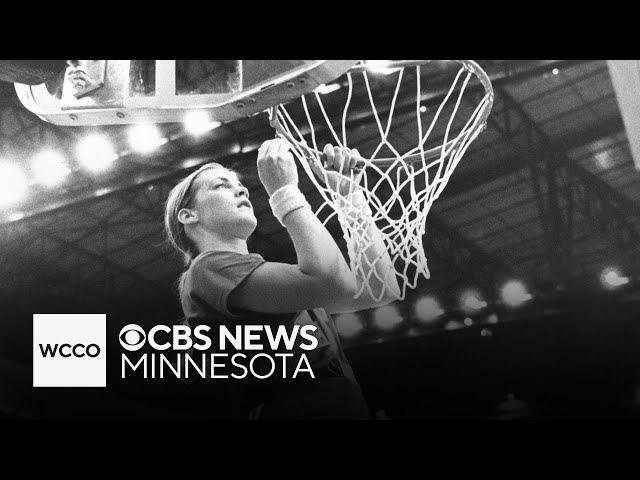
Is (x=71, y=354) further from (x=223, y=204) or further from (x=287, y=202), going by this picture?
(x=287, y=202)

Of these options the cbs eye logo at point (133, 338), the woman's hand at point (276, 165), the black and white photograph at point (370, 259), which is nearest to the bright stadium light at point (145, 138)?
the black and white photograph at point (370, 259)

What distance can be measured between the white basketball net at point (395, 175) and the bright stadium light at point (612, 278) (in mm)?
849

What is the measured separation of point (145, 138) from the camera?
4242mm

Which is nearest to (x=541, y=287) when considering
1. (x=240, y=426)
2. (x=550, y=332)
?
(x=550, y=332)

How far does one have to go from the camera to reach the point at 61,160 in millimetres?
4309

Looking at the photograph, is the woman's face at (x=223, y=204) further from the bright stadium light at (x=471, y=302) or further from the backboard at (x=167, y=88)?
the bright stadium light at (x=471, y=302)

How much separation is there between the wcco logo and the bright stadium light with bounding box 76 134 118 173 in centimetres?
78

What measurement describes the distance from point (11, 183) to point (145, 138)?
29.4 inches

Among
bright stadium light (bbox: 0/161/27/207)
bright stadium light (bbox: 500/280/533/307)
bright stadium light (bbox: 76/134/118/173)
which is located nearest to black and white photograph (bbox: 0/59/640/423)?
bright stadium light (bbox: 500/280/533/307)

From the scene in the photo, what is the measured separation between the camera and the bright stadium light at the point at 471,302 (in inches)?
160

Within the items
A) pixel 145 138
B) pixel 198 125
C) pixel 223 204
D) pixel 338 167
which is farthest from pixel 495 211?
pixel 145 138

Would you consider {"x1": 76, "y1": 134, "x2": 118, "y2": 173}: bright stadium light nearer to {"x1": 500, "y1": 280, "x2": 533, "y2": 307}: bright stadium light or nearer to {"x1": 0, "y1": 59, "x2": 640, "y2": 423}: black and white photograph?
{"x1": 0, "y1": 59, "x2": 640, "y2": 423}: black and white photograph

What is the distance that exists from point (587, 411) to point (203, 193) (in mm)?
2116
